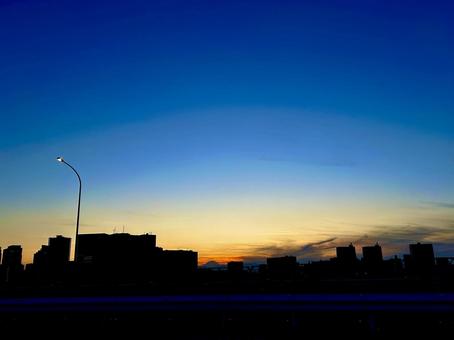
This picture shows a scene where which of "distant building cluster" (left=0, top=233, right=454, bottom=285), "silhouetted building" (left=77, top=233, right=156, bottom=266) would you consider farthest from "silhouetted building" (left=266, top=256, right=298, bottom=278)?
"silhouetted building" (left=77, top=233, right=156, bottom=266)

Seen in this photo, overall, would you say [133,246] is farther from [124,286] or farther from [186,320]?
[186,320]

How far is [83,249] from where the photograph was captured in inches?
5364

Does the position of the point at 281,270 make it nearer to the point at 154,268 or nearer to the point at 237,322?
the point at 237,322

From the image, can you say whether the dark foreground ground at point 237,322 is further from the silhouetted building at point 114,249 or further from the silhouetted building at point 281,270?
the silhouetted building at point 114,249

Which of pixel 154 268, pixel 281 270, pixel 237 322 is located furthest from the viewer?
pixel 154 268

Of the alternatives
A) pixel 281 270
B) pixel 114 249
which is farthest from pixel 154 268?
pixel 281 270

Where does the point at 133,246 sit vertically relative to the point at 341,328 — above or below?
above

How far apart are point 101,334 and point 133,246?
5092 inches

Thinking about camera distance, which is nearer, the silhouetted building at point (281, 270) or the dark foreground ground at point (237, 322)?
the dark foreground ground at point (237, 322)

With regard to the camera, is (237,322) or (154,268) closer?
(237,322)

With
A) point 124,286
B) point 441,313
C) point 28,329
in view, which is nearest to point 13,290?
point 124,286

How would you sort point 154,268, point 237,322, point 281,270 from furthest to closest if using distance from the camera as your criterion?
point 154,268 < point 281,270 < point 237,322

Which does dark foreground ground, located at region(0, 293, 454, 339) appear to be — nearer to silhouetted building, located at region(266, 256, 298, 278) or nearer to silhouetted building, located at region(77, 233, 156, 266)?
silhouetted building, located at region(266, 256, 298, 278)

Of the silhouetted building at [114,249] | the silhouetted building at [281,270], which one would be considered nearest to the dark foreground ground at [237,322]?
the silhouetted building at [281,270]
